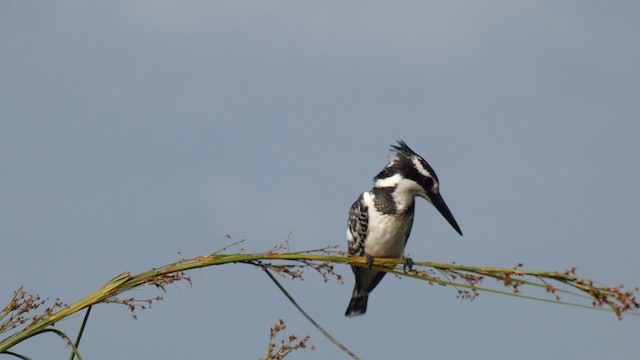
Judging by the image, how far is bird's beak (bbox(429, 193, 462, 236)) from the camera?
20.2 ft

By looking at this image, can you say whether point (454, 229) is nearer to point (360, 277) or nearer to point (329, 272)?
point (360, 277)

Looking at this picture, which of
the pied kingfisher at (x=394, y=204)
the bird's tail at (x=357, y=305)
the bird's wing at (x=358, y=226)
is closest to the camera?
the pied kingfisher at (x=394, y=204)

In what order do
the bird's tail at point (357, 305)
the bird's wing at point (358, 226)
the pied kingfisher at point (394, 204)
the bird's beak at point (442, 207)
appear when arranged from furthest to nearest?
the bird's tail at point (357, 305) < the bird's wing at point (358, 226) < the pied kingfisher at point (394, 204) < the bird's beak at point (442, 207)

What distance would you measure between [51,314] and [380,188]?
3.70 metres

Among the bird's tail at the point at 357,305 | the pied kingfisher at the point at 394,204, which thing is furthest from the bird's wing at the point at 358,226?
the bird's tail at the point at 357,305

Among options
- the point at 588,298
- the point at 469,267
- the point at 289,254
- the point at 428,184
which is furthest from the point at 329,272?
the point at 428,184

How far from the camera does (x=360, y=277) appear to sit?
22.6 ft

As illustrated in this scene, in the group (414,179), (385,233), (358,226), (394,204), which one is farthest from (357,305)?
(414,179)

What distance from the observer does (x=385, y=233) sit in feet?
Answer: 20.8

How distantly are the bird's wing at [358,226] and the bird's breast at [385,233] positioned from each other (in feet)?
0.25

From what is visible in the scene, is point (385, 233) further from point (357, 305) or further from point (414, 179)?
point (357, 305)

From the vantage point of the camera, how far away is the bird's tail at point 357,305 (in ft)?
23.0

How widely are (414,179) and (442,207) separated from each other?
→ 1.02ft

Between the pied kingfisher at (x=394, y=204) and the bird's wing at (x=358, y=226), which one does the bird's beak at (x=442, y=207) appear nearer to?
the pied kingfisher at (x=394, y=204)
